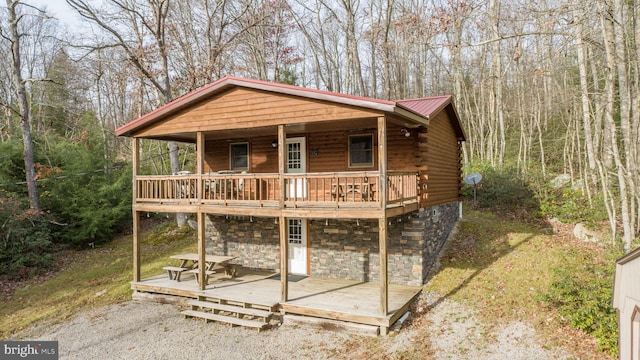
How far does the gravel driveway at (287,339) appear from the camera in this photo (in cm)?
717

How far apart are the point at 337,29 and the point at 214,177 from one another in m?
19.6

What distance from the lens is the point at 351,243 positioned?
429 inches

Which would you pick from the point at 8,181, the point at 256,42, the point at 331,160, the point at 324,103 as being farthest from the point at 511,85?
the point at 8,181

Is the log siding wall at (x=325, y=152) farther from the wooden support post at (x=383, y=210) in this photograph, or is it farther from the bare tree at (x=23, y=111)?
the bare tree at (x=23, y=111)

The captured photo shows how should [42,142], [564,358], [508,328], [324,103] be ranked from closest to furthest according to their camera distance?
[564,358] < [508,328] < [324,103] < [42,142]

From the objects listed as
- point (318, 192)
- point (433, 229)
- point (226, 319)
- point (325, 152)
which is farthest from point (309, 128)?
point (226, 319)

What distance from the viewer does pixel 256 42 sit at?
78.4 ft

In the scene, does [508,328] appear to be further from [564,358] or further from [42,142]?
[42,142]

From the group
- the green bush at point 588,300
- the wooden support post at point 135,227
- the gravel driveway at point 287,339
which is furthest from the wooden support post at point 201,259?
the green bush at point 588,300

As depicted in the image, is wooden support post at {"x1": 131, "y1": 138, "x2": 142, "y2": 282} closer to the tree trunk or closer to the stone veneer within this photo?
the stone veneer

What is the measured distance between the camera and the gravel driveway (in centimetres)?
717

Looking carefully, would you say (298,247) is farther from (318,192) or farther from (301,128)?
(301,128)

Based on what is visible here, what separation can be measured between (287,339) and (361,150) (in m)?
5.79

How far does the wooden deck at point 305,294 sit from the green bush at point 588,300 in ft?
10.5
